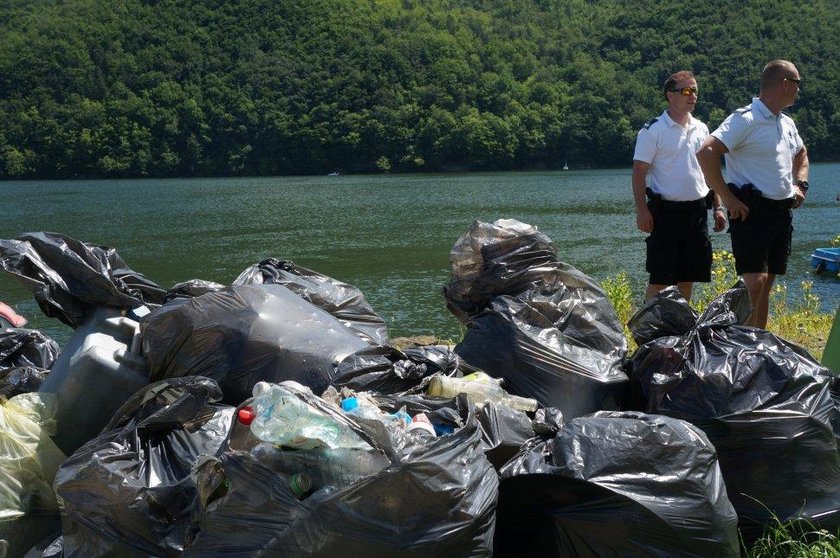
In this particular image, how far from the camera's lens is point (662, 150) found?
16.8 ft

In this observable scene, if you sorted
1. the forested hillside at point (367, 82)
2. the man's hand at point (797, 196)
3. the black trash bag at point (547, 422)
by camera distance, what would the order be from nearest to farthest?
the black trash bag at point (547, 422)
the man's hand at point (797, 196)
the forested hillside at point (367, 82)

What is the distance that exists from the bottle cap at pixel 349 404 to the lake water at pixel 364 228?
251 inches

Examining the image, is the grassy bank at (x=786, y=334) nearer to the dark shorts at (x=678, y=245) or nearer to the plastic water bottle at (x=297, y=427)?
the dark shorts at (x=678, y=245)

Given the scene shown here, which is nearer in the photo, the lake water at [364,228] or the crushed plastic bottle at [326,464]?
the crushed plastic bottle at [326,464]

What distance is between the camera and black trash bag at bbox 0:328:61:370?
399 cm

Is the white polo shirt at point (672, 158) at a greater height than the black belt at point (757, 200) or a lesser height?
greater

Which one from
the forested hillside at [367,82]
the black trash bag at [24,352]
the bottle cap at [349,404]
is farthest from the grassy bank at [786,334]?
the forested hillside at [367,82]

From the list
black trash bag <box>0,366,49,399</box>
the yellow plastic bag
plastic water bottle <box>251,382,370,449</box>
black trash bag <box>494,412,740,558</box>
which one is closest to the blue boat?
black trash bag <box>494,412,740,558</box>

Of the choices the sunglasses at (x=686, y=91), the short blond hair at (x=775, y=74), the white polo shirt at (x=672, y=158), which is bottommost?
the white polo shirt at (x=672, y=158)

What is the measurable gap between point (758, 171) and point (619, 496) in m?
2.93

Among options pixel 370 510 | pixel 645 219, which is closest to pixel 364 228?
pixel 645 219

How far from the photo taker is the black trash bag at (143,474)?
8.38 feet

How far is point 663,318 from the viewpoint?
3334 mm

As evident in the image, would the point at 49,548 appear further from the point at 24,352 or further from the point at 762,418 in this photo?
the point at 762,418
